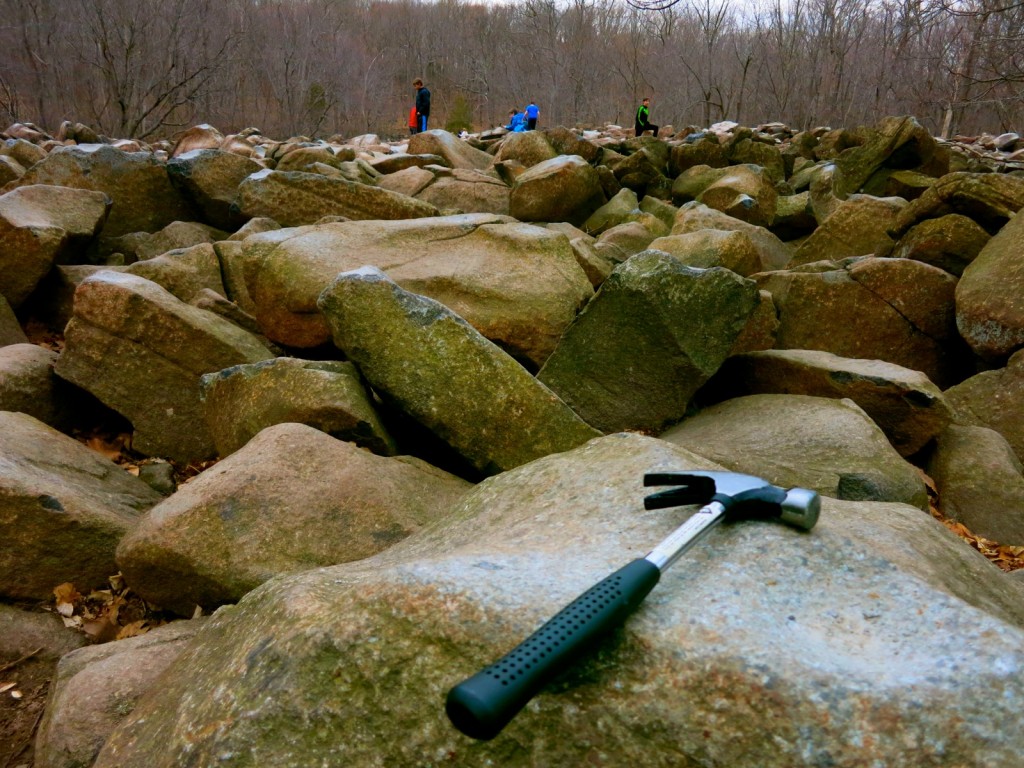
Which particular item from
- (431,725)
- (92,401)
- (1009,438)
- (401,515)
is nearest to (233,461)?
(401,515)

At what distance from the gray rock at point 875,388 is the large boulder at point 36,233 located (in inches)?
216

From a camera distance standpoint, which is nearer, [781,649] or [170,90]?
[781,649]

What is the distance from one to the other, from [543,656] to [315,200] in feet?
24.0

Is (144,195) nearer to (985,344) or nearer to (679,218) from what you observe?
(679,218)

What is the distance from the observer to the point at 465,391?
3783mm

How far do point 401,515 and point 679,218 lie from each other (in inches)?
286

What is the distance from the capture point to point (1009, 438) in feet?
17.7

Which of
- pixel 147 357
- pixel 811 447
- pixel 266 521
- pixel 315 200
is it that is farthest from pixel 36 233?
pixel 811 447

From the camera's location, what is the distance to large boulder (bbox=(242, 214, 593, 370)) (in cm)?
529

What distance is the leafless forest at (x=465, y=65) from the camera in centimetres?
2172

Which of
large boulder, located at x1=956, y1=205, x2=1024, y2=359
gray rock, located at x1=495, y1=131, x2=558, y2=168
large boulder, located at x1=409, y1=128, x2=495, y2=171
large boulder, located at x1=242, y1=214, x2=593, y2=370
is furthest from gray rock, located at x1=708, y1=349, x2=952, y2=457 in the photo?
large boulder, located at x1=409, y1=128, x2=495, y2=171

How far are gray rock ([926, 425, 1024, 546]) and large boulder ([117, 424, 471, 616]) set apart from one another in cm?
323

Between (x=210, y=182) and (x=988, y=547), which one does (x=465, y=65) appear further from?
(x=988, y=547)

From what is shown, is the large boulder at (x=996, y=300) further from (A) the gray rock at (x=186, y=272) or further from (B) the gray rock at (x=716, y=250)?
(A) the gray rock at (x=186, y=272)
